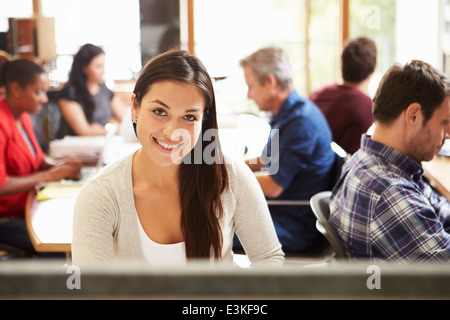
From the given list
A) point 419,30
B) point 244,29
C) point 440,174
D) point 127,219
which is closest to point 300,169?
point 440,174

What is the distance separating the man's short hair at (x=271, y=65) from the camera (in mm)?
2660

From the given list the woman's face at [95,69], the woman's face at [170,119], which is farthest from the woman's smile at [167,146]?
the woman's face at [95,69]

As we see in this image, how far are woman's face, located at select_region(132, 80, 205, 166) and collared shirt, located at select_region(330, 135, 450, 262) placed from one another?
51 centimetres

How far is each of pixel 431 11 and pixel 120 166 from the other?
17.0 ft

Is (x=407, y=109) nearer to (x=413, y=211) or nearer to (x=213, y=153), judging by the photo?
(x=413, y=211)

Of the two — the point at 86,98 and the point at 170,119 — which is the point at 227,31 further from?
the point at 170,119

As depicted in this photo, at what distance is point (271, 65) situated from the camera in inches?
106

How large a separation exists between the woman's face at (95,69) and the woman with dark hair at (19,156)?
0.91 meters

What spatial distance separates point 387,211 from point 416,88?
1.27 ft

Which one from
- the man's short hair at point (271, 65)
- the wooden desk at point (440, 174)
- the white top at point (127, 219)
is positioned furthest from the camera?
the man's short hair at point (271, 65)

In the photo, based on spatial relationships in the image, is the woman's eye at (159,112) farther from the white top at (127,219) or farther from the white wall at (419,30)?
the white wall at (419,30)

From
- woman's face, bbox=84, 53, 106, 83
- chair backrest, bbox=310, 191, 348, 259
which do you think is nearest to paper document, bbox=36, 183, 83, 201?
chair backrest, bbox=310, 191, 348, 259

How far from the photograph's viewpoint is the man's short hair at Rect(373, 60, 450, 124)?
1579 millimetres

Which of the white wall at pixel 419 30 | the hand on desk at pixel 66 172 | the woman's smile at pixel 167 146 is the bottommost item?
the hand on desk at pixel 66 172
